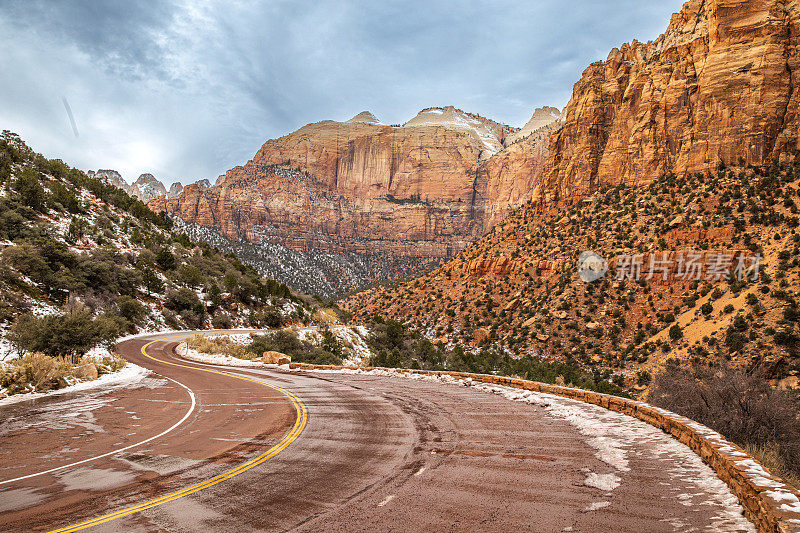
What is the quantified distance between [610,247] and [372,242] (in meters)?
129

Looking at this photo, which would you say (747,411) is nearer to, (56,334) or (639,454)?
(639,454)

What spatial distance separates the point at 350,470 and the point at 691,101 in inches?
2603

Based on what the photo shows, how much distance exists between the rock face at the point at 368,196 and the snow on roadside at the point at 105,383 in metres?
122

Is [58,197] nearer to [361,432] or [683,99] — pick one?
[361,432]

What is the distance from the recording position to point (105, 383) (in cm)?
1541

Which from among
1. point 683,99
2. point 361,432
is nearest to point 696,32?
point 683,99

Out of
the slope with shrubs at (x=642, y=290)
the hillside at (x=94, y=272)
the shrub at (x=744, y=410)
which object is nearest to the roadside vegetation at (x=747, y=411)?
the shrub at (x=744, y=410)

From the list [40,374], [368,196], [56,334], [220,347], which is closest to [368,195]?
[368,196]

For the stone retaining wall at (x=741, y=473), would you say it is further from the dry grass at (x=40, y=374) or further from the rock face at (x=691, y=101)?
the rock face at (x=691, y=101)

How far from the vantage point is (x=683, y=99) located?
172 feet

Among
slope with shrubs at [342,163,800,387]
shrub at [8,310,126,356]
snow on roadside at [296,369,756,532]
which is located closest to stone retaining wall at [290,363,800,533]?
snow on roadside at [296,369,756,532]

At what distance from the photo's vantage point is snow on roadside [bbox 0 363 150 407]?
12155 millimetres

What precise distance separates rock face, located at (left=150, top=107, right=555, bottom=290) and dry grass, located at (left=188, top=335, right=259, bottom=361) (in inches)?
4361

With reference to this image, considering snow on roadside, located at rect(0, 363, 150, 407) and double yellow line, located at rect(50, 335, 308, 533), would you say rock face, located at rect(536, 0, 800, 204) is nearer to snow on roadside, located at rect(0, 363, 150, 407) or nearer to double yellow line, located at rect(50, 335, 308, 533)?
double yellow line, located at rect(50, 335, 308, 533)
